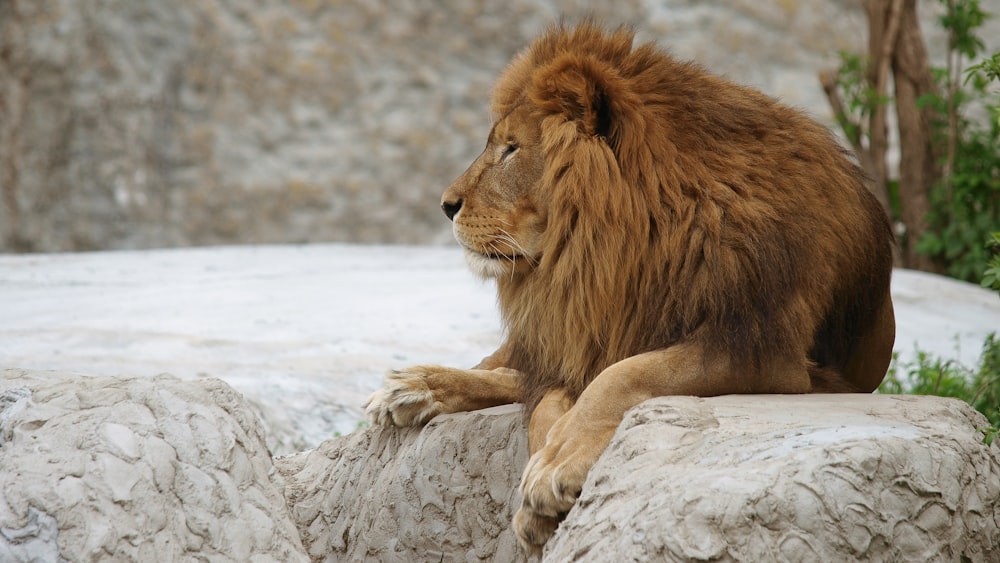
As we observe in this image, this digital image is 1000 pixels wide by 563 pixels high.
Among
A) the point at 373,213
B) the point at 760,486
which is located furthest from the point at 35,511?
the point at 373,213

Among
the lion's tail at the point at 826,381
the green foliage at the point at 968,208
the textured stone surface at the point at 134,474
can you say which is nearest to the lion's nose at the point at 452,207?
the textured stone surface at the point at 134,474

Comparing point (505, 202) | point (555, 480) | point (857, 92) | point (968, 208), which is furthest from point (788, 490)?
point (857, 92)

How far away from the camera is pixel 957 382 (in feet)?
16.2

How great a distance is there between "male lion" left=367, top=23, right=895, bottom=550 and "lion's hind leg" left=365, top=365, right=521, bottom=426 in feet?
1.02

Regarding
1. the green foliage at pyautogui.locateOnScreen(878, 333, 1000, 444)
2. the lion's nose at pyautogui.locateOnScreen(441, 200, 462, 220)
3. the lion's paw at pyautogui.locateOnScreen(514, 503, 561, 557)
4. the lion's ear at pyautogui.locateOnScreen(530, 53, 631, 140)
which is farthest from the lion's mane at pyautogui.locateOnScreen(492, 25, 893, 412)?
the green foliage at pyautogui.locateOnScreen(878, 333, 1000, 444)

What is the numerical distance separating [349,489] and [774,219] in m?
1.62

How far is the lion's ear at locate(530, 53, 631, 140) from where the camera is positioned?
2.84m

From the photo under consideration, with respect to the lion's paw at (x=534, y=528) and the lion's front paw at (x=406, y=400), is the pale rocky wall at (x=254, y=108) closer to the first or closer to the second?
the lion's front paw at (x=406, y=400)

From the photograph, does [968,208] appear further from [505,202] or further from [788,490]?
[788,490]

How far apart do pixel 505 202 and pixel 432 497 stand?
902 millimetres

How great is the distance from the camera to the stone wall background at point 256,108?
845cm

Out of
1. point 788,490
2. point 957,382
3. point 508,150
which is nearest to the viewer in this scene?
point 788,490

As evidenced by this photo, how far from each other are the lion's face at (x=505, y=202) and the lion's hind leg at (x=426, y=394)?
1.66 feet

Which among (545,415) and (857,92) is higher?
(857,92)
